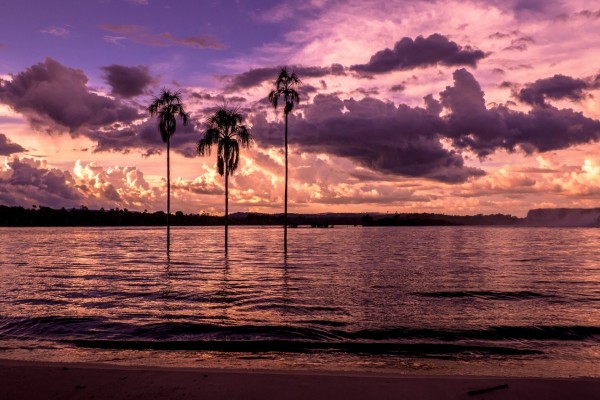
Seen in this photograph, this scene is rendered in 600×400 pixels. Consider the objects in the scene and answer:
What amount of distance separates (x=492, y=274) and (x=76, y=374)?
29.8m

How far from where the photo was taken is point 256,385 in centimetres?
785

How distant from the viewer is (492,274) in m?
32.6

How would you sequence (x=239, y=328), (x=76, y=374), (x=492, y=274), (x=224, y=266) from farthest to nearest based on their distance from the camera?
1. (x=224, y=266)
2. (x=492, y=274)
3. (x=239, y=328)
4. (x=76, y=374)

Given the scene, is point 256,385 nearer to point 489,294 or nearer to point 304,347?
point 304,347

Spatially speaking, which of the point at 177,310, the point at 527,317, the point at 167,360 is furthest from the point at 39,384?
the point at 527,317

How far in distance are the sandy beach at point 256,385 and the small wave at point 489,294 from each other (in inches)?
552

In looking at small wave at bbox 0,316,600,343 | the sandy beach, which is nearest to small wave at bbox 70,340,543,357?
small wave at bbox 0,316,600,343

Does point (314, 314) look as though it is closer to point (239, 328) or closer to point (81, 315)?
point (239, 328)

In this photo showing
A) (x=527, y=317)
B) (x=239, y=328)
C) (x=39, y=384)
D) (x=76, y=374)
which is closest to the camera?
(x=39, y=384)

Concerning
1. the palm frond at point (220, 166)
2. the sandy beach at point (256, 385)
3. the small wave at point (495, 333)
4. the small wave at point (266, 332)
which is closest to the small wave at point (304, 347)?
the small wave at point (266, 332)

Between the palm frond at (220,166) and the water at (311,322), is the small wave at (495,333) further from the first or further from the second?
the palm frond at (220,166)

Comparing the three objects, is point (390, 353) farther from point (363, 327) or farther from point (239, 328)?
point (239, 328)

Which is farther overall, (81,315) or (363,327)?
(81,315)

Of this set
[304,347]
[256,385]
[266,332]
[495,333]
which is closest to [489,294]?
[495,333]
